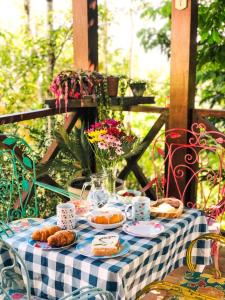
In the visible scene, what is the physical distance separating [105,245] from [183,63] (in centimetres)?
170

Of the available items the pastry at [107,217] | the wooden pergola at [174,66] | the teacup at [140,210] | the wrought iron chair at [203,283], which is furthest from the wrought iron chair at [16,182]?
the wrought iron chair at [203,283]

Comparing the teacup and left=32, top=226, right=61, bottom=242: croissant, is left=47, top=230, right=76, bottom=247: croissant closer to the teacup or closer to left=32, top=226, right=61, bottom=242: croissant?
left=32, top=226, right=61, bottom=242: croissant

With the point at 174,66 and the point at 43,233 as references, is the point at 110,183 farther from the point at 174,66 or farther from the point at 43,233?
the point at 174,66

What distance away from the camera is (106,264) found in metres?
1.46

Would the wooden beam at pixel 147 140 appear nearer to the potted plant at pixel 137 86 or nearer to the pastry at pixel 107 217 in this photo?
the potted plant at pixel 137 86

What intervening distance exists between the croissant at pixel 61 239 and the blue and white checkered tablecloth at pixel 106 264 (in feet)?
0.10

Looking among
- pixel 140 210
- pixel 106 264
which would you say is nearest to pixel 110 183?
pixel 140 210

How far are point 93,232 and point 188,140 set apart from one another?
4.76 feet

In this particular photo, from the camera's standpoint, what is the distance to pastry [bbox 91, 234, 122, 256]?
4.95 ft

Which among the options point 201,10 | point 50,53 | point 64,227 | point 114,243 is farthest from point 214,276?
point 50,53

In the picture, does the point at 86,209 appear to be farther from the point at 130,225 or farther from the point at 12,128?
the point at 12,128

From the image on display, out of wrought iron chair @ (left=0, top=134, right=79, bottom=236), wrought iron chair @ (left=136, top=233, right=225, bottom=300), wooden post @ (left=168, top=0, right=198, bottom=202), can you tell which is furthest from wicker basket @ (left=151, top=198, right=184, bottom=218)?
wooden post @ (left=168, top=0, right=198, bottom=202)

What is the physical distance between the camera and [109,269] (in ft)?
4.69

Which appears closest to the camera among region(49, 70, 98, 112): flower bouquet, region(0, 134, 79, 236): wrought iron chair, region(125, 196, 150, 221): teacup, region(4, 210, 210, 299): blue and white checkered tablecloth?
region(4, 210, 210, 299): blue and white checkered tablecloth
